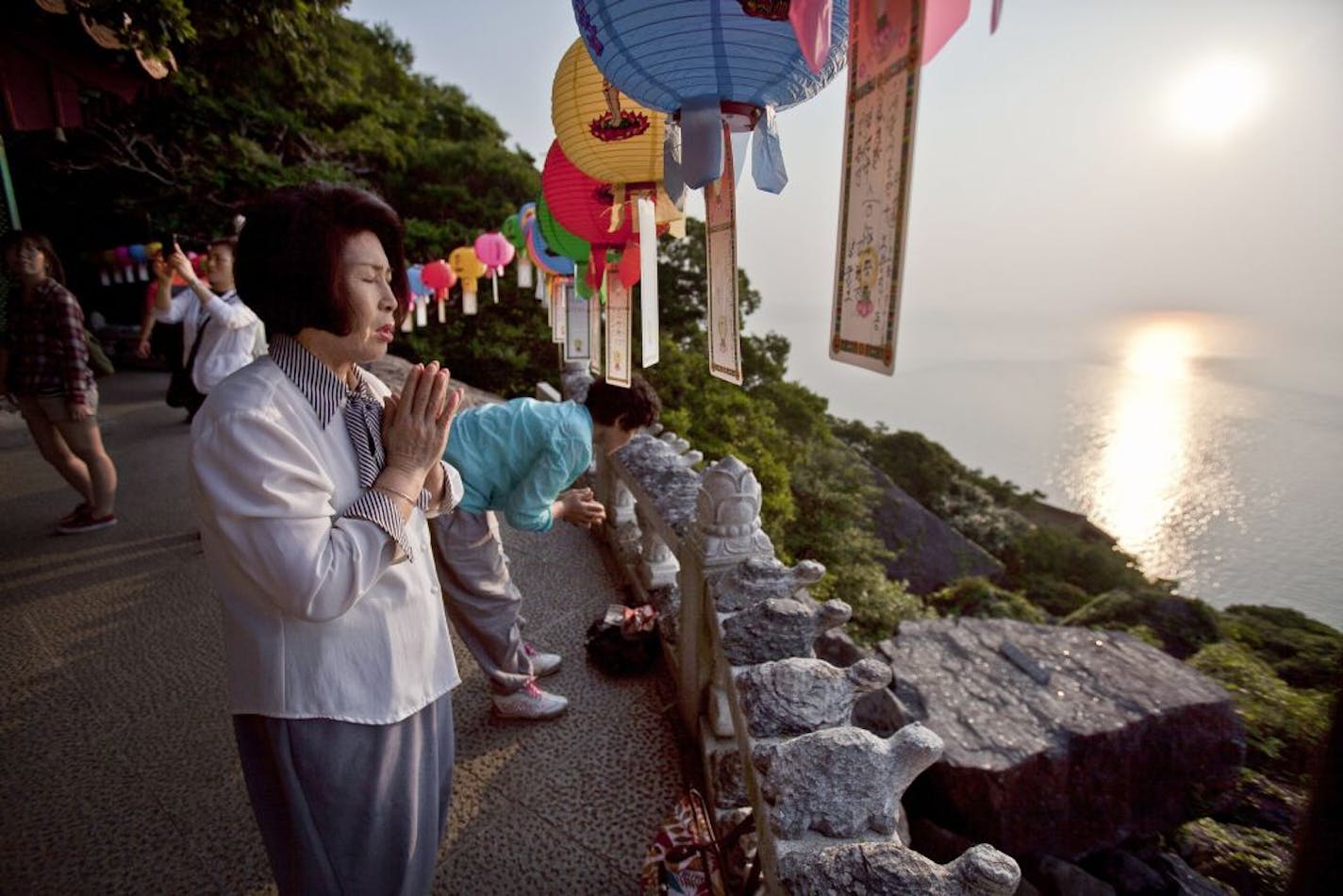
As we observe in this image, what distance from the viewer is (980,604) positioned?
12.9 m

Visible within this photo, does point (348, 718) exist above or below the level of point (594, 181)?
below

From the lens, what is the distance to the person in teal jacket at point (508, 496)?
265cm

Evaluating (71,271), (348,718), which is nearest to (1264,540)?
(348,718)

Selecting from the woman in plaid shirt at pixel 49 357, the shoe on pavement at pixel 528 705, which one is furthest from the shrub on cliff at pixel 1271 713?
the woman in plaid shirt at pixel 49 357

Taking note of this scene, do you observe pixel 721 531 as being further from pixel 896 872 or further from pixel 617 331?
pixel 896 872

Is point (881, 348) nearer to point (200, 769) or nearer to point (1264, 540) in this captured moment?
point (200, 769)

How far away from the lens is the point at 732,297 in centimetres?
191

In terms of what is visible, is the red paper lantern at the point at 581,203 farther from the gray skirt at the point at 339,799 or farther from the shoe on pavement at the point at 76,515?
the shoe on pavement at the point at 76,515

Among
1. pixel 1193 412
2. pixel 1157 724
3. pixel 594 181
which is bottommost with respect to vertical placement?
pixel 1157 724

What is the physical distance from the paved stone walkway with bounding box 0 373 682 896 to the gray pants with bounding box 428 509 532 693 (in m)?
0.31

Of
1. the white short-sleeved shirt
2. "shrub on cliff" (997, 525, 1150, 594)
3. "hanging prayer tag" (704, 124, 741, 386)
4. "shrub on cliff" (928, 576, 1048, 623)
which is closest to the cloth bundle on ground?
"hanging prayer tag" (704, 124, 741, 386)

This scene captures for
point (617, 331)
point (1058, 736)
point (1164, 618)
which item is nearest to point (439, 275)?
point (617, 331)

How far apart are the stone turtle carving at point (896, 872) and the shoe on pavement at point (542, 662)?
84.3 inches

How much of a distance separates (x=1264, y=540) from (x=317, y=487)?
11192mm
